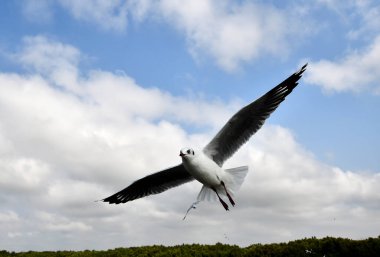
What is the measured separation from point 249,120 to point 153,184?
9.31 feet

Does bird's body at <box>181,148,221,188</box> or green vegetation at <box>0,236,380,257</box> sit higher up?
bird's body at <box>181,148,221,188</box>

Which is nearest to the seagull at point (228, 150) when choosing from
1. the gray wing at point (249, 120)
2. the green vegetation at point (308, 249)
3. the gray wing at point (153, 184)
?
the gray wing at point (249, 120)

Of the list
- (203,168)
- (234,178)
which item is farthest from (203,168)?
(234,178)

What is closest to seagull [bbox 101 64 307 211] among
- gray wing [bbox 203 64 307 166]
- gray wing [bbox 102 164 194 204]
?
gray wing [bbox 203 64 307 166]

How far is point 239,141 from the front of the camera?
9531 millimetres

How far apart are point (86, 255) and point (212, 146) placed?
311cm

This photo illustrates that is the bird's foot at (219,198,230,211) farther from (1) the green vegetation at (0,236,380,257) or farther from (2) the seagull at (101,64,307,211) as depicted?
(1) the green vegetation at (0,236,380,257)

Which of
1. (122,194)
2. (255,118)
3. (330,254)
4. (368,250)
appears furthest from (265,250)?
(122,194)

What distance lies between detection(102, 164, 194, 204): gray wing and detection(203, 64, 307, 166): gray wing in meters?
1.22

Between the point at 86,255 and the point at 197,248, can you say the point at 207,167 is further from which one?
the point at 86,255

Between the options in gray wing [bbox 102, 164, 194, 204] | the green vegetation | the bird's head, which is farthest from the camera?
gray wing [bbox 102, 164, 194, 204]

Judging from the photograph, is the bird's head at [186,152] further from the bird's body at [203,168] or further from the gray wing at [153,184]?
the gray wing at [153,184]

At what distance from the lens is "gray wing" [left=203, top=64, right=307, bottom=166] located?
9145 mm

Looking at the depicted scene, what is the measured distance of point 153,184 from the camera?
1085 centimetres
